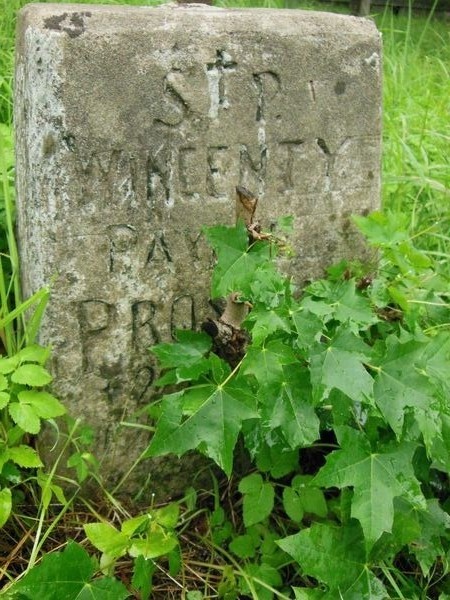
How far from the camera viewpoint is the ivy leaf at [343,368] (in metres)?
1.22

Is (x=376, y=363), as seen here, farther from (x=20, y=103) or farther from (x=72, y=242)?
(x=20, y=103)

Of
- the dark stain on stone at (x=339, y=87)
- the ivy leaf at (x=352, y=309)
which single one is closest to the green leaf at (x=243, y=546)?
the ivy leaf at (x=352, y=309)

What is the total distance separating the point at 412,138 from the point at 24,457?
73.2 inches

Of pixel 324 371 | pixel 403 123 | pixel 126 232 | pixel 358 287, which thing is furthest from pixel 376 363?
pixel 403 123

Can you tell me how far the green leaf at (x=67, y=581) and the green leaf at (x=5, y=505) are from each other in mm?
147

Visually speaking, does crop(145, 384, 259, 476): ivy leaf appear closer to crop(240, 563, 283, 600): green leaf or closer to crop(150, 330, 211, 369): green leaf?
crop(150, 330, 211, 369): green leaf

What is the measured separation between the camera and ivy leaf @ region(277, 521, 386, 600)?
4.20 feet

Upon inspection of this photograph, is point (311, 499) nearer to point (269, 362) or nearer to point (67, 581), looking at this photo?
point (269, 362)

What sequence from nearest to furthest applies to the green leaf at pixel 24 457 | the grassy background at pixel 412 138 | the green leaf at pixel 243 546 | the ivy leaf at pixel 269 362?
the ivy leaf at pixel 269 362
the green leaf at pixel 24 457
the green leaf at pixel 243 546
the grassy background at pixel 412 138

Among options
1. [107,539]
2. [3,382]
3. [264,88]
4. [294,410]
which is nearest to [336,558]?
[294,410]

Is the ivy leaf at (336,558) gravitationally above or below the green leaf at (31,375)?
below

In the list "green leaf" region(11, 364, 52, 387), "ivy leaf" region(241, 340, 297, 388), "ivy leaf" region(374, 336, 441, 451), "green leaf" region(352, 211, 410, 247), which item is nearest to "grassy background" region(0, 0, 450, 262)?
"green leaf" region(352, 211, 410, 247)

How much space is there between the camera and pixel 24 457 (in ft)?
4.52

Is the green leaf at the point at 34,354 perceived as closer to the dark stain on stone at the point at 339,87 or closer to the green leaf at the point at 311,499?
the green leaf at the point at 311,499
